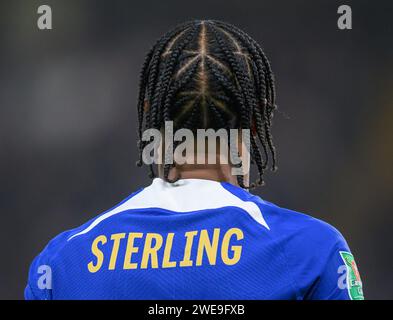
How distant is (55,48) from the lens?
15.4 ft

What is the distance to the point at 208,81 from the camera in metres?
1.37

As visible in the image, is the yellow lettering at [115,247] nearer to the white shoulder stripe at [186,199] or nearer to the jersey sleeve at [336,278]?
the white shoulder stripe at [186,199]

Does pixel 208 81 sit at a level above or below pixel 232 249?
above

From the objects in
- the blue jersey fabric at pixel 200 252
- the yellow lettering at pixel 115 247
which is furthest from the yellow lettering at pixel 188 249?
the yellow lettering at pixel 115 247

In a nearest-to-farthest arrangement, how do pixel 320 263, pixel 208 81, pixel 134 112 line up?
1. pixel 320 263
2. pixel 208 81
3. pixel 134 112

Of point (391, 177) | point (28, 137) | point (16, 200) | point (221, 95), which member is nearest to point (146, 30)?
point (28, 137)

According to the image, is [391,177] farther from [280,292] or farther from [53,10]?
[280,292]

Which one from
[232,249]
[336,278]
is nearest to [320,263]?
[336,278]

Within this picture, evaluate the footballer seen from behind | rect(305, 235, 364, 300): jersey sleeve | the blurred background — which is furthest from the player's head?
the blurred background

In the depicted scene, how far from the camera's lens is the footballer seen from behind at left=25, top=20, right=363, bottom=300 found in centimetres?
126

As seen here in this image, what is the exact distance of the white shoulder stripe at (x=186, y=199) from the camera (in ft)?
4.38

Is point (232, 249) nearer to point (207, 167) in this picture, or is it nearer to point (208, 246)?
point (208, 246)

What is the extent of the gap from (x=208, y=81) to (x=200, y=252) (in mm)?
304
